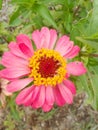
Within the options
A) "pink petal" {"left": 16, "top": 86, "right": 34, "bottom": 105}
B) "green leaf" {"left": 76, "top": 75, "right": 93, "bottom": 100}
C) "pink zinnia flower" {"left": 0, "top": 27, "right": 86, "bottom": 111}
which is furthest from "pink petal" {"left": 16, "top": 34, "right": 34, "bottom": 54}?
"green leaf" {"left": 76, "top": 75, "right": 93, "bottom": 100}

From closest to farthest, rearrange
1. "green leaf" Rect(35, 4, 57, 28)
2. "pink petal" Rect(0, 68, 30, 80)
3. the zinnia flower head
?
1. "pink petal" Rect(0, 68, 30, 80)
2. the zinnia flower head
3. "green leaf" Rect(35, 4, 57, 28)

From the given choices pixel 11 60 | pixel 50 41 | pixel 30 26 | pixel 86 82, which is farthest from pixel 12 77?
pixel 30 26

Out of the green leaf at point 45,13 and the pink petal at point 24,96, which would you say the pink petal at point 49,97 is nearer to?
the pink petal at point 24,96

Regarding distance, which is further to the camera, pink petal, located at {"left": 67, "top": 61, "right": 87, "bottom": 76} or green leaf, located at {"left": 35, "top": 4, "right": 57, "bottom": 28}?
green leaf, located at {"left": 35, "top": 4, "right": 57, "bottom": 28}

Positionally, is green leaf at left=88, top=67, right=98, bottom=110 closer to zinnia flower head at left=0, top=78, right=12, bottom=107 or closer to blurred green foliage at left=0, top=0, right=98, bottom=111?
blurred green foliage at left=0, top=0, right=98, bottom=111

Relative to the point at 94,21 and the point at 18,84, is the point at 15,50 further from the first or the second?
the point at 94,21

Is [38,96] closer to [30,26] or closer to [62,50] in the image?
[62,50]
